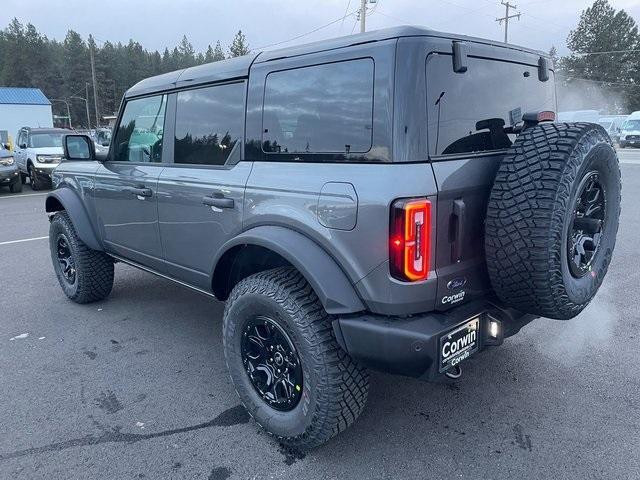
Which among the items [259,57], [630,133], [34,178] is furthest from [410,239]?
[630,133]

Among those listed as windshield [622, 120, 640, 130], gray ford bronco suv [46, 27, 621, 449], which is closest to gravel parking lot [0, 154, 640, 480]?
gray ford bronco suv [46, 27, 621, 449]

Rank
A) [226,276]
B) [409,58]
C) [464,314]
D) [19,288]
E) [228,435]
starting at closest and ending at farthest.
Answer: [409,58], [464,314], [228,435], [226,276], [19,288]

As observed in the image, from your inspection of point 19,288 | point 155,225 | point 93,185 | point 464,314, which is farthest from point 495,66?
Answer: point 19,288

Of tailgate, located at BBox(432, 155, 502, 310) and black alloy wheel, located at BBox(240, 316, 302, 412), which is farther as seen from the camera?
black alloy wheel, located at BBox(240, 316, 302, 412)

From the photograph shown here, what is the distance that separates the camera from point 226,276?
3.12 m

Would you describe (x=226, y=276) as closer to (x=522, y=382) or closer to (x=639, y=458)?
(x=522, y=382)

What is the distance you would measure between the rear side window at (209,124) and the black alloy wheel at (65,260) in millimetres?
2159

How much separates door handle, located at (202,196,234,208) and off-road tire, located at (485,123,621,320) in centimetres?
137

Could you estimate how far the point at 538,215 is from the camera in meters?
→ 2.13

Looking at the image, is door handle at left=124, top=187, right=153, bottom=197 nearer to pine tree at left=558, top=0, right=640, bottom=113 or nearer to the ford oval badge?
the ford oval badge

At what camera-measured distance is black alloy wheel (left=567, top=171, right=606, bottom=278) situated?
8.05 feet

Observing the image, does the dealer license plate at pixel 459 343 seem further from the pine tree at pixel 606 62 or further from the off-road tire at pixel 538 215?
the pine tree at pixel 606 62

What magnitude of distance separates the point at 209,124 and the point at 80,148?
1702 millimetres

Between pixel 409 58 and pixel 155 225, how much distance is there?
2187mm
